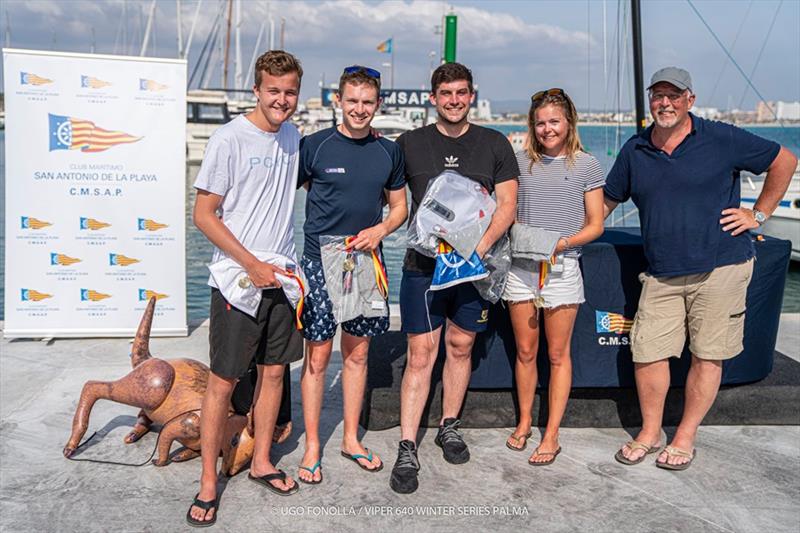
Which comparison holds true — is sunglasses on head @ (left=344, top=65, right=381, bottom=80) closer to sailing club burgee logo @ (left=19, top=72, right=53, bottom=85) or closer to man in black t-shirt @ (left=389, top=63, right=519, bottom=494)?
man in black t-shirt @ (left=389, top=63, right=519, bottom=494)

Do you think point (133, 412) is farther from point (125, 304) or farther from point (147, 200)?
point (147, 200)

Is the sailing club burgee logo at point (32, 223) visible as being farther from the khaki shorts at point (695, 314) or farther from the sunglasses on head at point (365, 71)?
the khaki shorts at point (695, 314)

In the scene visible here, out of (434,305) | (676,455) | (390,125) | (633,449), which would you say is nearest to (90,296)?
(434,305)

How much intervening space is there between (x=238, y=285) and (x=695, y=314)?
2158mm

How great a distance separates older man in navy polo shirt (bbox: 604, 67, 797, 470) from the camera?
3.30 m

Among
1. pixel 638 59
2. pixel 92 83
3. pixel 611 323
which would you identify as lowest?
pixel 611 323

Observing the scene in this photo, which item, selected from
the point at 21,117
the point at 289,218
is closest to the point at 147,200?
the point at 21,117

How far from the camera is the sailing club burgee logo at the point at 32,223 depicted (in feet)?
17.8

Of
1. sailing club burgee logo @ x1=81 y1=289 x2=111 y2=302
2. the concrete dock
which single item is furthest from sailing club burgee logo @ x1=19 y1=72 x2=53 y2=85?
the concrete dock

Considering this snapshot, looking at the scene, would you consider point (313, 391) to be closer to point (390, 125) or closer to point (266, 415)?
point (266, 415)

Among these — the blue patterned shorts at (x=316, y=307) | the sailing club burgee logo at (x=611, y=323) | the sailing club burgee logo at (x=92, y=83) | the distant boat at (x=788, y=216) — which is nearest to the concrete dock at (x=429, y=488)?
the sailing club burgee logo at (x=611, y=323)

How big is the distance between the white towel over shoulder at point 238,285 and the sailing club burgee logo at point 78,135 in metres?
3.02

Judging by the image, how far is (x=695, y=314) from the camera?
3.48 metres

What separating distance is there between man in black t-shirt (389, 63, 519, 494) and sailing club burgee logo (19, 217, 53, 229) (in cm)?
339
